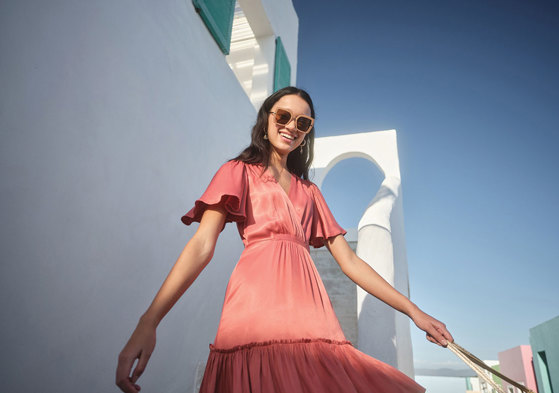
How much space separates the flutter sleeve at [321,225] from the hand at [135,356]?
2.88 feet

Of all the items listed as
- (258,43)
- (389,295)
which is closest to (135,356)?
(389,295)

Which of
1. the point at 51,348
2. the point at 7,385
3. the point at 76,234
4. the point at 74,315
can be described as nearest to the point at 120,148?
the point at 76,234

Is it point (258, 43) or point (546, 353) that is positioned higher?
point (258, 43)

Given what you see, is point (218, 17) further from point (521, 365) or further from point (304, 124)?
point (521, 365)

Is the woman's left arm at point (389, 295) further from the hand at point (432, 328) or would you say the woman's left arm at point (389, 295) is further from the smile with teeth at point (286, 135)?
the smile with teeth at point (286, 135)

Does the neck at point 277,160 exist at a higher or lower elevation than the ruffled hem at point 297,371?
higher

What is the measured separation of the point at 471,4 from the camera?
9469 millimetres

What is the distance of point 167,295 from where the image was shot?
0.87 m

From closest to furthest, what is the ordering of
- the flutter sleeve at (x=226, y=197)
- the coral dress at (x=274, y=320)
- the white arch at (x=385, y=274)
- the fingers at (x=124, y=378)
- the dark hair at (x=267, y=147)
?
1. the fingers at (x=124, y=378)
2. the coral dress at (x=274, y=320)
3. the flutter sleeve at (x=226, y=197)
4. the dark hair at (x=267, y=147)
5. the white arch at (x=385, y=274)

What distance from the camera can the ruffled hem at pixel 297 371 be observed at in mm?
788

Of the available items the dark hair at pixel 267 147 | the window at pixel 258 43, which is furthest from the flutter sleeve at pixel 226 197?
the window at pixel 258 43

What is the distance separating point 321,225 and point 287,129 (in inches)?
18.2

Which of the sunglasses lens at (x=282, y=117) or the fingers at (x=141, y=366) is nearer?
the fingers at (x=141, y=366)

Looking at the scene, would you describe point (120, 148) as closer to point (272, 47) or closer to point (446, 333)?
point (446, 333)
